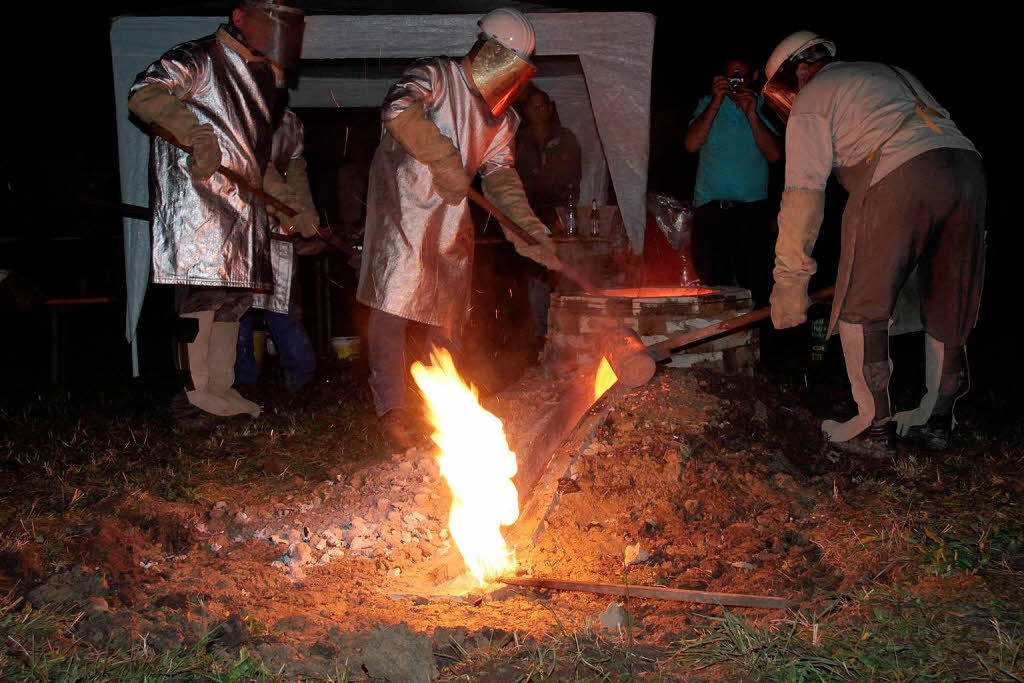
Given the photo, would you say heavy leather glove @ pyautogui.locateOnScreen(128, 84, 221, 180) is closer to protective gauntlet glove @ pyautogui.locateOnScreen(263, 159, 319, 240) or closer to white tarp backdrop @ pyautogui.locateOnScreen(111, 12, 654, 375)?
protective gauntlet glove @ pyautogui.locateOnScreen(263, 159, 319, 240)

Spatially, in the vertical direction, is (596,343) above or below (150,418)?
above

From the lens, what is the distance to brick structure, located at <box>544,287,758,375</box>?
14.1ft

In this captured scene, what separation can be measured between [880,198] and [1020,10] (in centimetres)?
870

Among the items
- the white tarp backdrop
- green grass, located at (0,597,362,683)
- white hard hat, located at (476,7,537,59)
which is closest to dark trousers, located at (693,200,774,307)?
the white tarp backdrop

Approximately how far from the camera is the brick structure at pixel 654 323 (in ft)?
14.1

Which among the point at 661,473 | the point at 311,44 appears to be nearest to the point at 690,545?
the point at 661,473

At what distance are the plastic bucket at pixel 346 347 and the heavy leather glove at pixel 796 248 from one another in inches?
155

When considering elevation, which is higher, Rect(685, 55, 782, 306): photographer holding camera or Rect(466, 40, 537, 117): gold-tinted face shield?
Rect(466, 40, 537, 117): gold-tinted face shield

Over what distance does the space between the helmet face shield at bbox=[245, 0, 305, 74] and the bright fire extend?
1.85 metres

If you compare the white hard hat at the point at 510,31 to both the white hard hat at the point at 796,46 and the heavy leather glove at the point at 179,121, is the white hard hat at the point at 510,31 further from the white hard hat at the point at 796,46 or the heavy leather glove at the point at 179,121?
the heavy leather glove at the point at 179,121

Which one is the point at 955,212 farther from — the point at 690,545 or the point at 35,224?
the point at 35,224

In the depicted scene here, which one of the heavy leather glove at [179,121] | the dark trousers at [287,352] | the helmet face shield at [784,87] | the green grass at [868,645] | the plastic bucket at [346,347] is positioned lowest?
the plastic bucket at [346,347]

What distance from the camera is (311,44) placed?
5.45 meters

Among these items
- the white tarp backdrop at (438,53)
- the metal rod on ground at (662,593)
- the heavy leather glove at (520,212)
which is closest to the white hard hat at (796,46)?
the heavy leather glove at (520,212)
